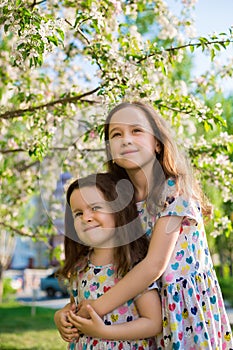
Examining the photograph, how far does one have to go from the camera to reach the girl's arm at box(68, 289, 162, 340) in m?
2.41

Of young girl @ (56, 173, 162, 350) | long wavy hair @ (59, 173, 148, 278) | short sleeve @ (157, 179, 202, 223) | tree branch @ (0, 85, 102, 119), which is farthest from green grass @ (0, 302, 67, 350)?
short sleeve @ (157, 179, 202, 223)

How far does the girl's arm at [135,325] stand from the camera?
2406mm

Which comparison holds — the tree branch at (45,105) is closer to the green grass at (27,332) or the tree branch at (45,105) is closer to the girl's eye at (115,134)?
the girl's eye at (115,134)

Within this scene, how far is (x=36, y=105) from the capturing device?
5152mm

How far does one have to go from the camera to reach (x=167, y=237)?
2479 mm

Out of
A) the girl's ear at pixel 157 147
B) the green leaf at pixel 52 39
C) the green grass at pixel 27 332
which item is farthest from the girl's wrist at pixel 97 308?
the green grass at pixel 27 332

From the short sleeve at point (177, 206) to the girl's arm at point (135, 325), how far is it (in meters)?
0.35

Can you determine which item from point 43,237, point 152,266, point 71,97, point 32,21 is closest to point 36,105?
point 71,97

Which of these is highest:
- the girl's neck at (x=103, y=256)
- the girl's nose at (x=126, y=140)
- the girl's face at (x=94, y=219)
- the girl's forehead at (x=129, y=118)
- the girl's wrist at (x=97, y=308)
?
the girl's forehead at (x=129, y=118)

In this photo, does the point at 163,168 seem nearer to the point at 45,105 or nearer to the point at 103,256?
the point at 103,256

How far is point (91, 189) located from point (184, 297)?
62 cm

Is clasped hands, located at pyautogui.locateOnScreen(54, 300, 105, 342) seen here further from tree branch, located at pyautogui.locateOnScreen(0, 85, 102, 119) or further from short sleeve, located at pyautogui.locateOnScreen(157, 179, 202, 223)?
tree branch, located at pyautogui.locateOnScreen(0, 85, 102, 119)

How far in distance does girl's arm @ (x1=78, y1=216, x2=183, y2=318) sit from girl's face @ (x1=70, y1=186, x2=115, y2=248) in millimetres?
206

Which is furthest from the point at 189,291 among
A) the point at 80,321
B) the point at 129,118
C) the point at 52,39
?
the point at 52,39
